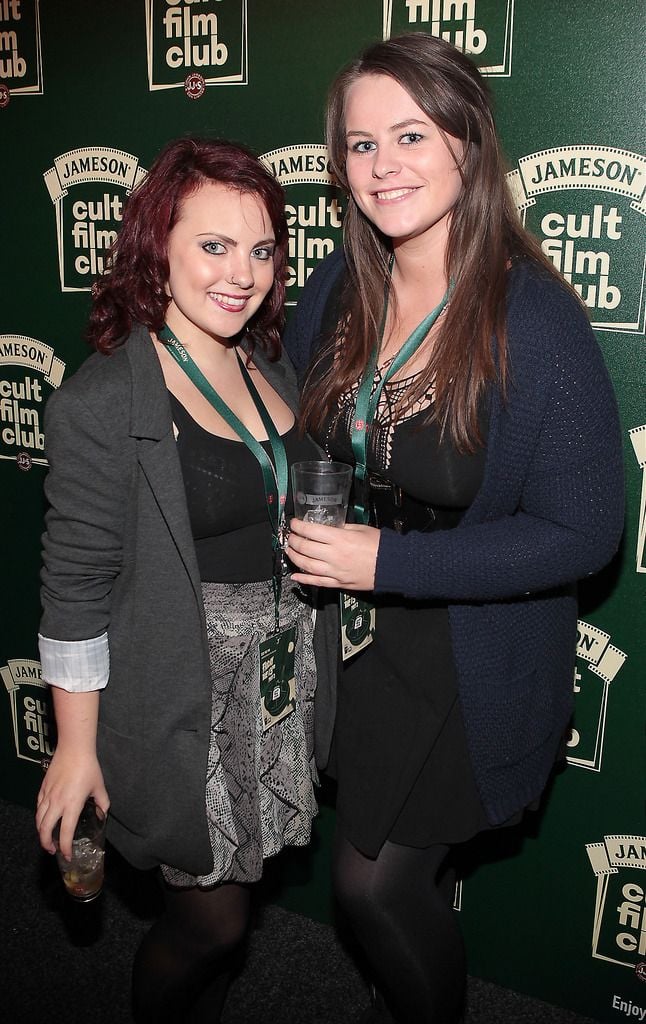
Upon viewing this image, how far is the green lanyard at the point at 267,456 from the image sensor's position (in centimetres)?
166

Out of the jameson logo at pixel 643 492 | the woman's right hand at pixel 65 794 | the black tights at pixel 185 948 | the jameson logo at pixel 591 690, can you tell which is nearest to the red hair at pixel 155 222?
the woman's right hand at pixel 65 794

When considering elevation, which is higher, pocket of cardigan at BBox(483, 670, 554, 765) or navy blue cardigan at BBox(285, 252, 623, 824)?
navy blue cardigan at BBox(285, 252, 623, 824)

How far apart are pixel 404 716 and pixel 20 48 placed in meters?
1.92

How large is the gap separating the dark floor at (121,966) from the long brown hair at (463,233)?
1413mm

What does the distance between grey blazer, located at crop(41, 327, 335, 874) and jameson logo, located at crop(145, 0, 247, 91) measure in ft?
2.88

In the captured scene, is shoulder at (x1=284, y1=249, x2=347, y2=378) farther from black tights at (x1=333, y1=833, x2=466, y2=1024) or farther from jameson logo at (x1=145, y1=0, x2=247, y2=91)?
black tights at (x1=333, y1=833, x2=466, y2=1024)

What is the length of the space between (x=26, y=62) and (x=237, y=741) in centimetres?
180

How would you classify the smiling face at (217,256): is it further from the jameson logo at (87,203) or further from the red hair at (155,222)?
the jameson logo at (87,203)

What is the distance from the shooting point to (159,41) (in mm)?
2242

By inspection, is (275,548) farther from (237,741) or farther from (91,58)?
(91,58)

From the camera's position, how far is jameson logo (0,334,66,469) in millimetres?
2654

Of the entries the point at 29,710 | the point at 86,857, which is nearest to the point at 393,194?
the point at 86,857

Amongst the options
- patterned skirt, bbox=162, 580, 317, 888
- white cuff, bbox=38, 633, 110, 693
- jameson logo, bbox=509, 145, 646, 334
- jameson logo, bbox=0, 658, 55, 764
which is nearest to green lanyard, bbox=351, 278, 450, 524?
patterned skirt, bbox=162, 580, 317, 888

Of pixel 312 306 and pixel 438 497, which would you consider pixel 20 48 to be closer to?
pixel 312 306
